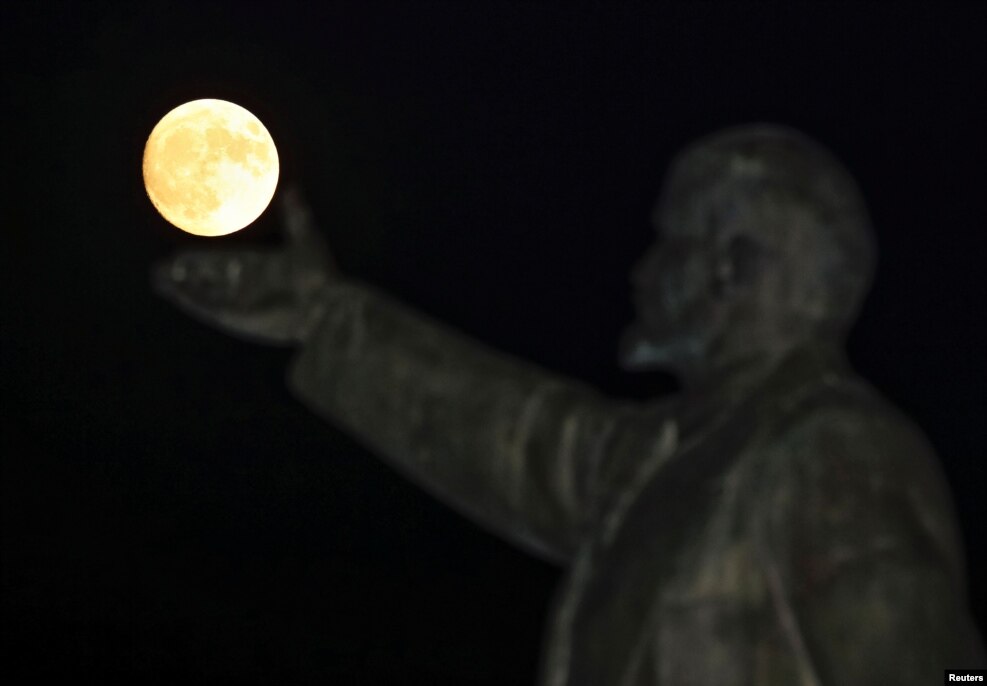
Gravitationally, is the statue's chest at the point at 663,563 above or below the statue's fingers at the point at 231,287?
below

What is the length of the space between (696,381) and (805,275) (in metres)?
0.45

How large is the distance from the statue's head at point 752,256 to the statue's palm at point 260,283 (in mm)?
1096

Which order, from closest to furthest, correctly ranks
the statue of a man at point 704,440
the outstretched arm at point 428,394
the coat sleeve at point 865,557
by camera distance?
1. the coat sleeve at point 865,557
2. the statue of a man at point 704,440
3. the outstretched arm at point 428,394

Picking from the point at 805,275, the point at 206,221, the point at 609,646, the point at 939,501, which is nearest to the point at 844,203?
the point at 805,275

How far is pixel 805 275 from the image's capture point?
645 cm

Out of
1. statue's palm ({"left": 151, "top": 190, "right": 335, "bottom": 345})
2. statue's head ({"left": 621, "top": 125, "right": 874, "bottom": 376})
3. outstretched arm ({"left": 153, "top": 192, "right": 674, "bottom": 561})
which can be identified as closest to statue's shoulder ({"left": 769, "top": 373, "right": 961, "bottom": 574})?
statue's head ({"left": 621, "top": 125, "right": 874, "bottom": 376})

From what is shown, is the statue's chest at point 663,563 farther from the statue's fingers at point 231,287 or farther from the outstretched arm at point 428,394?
the statue's fingers at point 231,287

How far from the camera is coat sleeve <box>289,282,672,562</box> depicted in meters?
6.94

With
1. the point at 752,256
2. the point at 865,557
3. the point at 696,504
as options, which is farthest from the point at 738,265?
the point at 865,557

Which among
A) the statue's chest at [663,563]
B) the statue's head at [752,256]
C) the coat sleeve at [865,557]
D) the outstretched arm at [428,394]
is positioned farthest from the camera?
the outstretched arm at [428,394]

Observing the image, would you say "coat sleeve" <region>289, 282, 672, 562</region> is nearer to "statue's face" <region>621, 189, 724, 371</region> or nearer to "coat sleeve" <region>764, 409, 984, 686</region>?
"statue's face" <region>621, 189, 724, 371</region>

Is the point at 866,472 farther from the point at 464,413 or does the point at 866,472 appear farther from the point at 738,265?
the point at 464,413

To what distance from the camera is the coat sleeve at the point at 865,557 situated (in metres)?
5.77

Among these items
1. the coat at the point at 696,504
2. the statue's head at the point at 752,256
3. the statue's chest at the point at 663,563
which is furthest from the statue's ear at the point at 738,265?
the statue's chest at the point at 663,563
